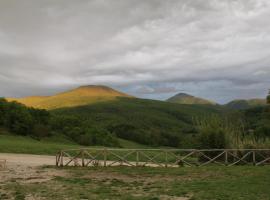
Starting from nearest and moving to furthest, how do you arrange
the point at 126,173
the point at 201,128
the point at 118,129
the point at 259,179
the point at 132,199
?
the point at 132,199 < the point at 259,179 < the point at 126,173 < the point at 201,128 < the point at 118,129

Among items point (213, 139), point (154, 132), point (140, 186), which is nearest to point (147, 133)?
point (154, 132)

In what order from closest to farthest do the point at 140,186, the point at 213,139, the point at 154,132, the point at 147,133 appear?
the point at 140,186
the point at 213,139
the point at 147,133
the point at 154,132

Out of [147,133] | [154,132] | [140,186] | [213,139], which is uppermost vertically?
[154,132]

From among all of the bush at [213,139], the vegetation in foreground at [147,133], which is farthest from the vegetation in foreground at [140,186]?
the vegetation in foreground at [147,133]

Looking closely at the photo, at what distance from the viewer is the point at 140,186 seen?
16.4 metres

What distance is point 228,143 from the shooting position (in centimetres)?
3222

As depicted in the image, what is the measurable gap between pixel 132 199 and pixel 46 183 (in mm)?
5634

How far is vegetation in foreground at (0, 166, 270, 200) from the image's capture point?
13797 mm

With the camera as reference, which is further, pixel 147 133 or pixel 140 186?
pixel 147 133

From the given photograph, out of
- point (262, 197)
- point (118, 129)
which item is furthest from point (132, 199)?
point (118, 129)

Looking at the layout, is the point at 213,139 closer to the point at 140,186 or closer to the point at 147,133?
the point at 140,186

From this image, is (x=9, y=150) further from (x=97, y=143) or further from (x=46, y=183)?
(x=97, y=143)

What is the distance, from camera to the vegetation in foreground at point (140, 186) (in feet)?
45.3

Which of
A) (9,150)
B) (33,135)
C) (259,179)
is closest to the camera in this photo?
(259,179)
